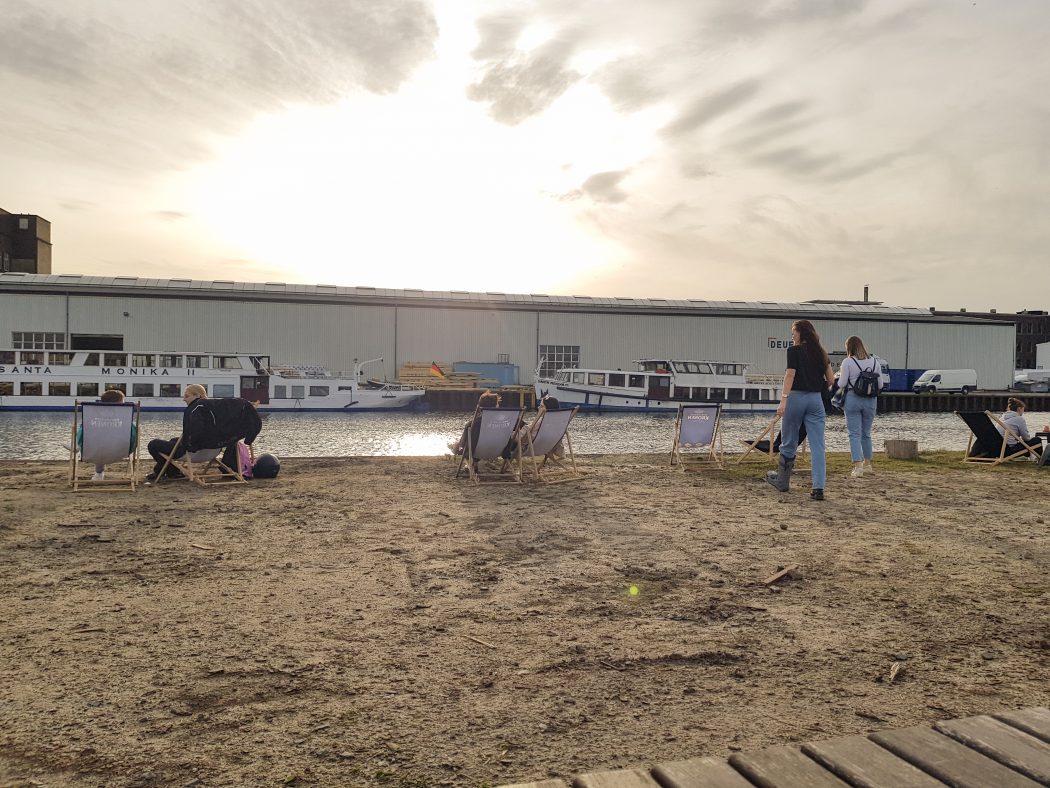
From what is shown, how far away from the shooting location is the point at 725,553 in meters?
6.10

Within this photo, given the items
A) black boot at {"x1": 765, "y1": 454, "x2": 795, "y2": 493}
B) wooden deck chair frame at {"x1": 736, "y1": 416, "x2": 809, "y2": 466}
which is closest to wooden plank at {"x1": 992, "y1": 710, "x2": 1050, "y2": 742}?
black boot at {"x1": 765, "y1": 454, "x2": 795, "y2": 493}

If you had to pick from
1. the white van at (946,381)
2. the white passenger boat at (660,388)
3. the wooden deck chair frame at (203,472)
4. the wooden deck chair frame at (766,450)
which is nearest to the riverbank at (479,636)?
the wooden deck chair frame at (203,472)

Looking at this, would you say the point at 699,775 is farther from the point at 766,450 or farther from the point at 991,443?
the point at 991,443

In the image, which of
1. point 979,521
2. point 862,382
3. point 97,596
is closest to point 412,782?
point 97,596

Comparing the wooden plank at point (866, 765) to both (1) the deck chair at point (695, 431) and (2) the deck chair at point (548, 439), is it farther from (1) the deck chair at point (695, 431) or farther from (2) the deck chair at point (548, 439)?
(1) the deck chair at point (695, 431)

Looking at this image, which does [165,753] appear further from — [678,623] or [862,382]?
[862,382]

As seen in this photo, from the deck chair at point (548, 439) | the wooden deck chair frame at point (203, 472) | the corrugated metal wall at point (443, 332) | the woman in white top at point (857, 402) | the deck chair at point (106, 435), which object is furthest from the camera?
the corrugated metal wall at point (443, 332)

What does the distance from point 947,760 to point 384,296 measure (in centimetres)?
4297

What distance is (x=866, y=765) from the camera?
209 centimetres

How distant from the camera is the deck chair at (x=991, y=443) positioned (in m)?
12.8

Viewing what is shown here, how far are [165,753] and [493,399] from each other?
336 inches

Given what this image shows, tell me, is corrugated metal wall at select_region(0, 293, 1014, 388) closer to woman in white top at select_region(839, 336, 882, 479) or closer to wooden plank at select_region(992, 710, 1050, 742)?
woman in white top at select_region(839, 336, 882, 479)

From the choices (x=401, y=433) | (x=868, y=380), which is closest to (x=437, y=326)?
(x=401, y=433)

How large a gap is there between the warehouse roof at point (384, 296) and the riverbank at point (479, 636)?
35.7 metres
